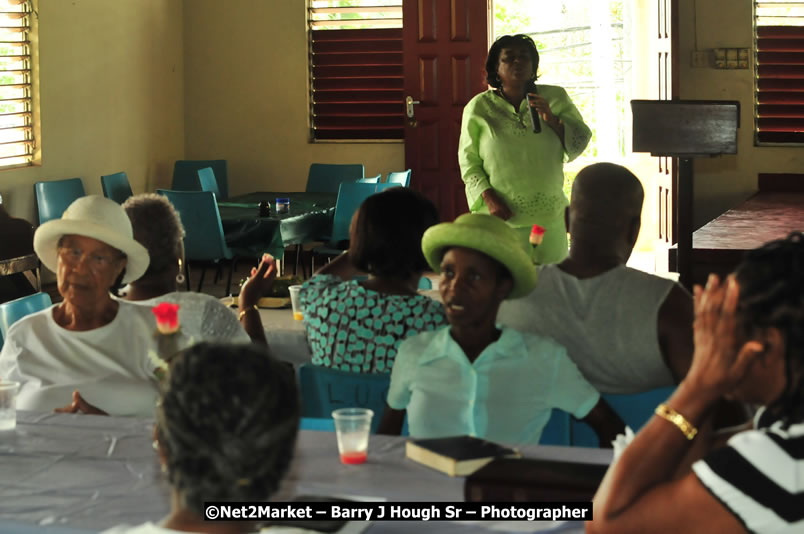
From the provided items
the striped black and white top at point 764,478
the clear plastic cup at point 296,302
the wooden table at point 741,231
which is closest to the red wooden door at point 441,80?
the wooden table at point 741,231

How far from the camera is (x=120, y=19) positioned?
368 inches

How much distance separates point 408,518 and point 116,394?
1256 millimetres

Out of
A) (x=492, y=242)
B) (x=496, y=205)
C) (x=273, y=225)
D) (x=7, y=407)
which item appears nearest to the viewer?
(x=7, y=407)

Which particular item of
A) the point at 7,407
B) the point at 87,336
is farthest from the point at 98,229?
the point at 7,407

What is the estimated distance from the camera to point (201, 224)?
734 cm

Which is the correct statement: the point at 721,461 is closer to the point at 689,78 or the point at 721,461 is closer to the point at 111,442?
the point at 111,442

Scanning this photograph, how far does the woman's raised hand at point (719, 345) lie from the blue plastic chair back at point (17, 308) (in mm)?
2294

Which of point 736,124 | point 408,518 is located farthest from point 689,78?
point 408,518

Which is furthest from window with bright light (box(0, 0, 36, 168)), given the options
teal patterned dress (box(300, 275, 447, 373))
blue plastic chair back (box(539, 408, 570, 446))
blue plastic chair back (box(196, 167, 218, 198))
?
blue plastic chair back (box(539, 408, 570, 446))

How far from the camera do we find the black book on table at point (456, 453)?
2047 mm

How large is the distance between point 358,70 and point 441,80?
98 cm

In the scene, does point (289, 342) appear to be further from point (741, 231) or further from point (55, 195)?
point (55, 195)

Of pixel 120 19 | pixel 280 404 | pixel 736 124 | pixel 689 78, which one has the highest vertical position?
pixel 120 19

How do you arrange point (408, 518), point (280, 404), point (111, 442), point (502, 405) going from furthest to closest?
point (502, 405), point (111, 442), point (408, 518), point (280, 404)
